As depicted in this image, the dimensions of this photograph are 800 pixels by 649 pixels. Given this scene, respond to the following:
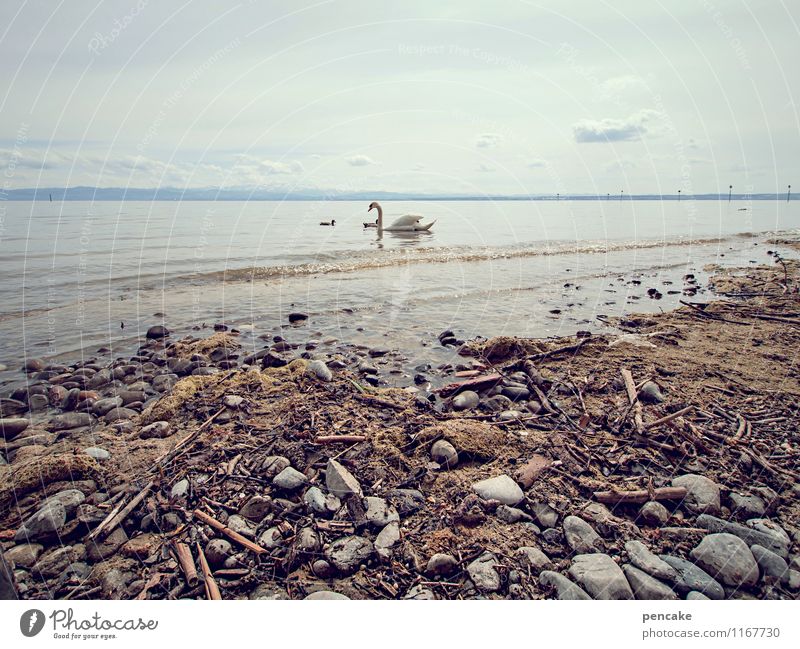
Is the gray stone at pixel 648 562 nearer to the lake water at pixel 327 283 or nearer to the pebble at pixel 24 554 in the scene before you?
the pebble at pixel 24 554

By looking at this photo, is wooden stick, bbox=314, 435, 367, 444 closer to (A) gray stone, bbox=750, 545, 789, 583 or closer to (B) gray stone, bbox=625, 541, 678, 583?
(B) gray stone, bbox=625, 541, 678, 583

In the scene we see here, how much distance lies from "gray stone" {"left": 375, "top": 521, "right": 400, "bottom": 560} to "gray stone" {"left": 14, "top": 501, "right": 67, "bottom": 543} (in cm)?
312

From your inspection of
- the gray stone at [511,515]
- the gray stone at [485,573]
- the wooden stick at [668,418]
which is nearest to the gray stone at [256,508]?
the gray stone at [485,573]

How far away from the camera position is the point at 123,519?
4.34 meters

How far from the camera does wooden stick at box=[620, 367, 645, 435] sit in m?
5.85

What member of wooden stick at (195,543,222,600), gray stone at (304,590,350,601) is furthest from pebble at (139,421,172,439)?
gray stone at (304,590,350,601)

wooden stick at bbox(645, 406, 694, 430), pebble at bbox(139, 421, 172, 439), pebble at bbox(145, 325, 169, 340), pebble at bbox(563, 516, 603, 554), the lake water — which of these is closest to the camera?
pebble at bbox(563, 516, 603, 554)

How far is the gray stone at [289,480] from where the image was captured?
471cm

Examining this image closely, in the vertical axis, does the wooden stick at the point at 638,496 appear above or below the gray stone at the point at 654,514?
above

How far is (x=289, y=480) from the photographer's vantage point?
4.76m

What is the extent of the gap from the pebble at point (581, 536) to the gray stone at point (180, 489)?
3.89 metres

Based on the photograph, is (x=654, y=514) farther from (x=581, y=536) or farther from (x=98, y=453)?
(x=98, y=453)
